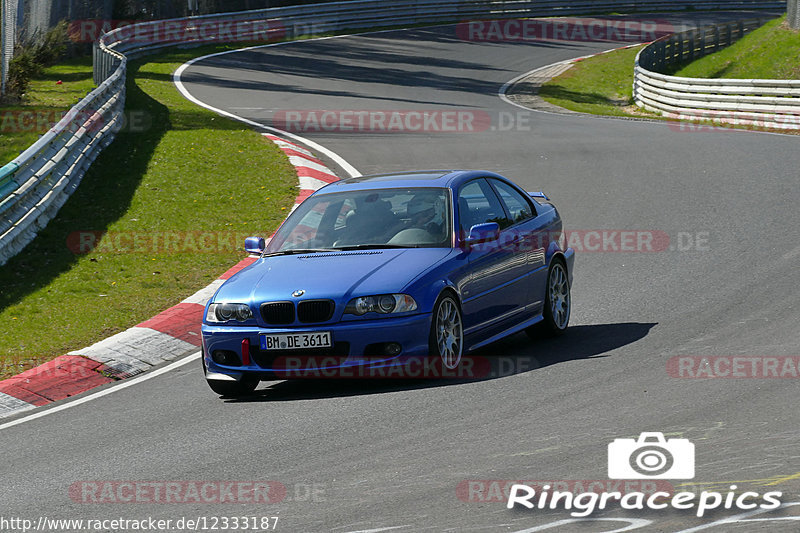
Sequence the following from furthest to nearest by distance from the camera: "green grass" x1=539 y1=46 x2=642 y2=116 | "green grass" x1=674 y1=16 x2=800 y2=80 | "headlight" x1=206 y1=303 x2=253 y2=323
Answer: "green grass" x1=674 y1=16 x2=800 y2=80, "green grass" x1=539 y1=46 x2=642 y2=116, "headlight" x1=206 y1=303 x2=253 y2=323

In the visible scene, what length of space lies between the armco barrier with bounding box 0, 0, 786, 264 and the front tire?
21.6 ft

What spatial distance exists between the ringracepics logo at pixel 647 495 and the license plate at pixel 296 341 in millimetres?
2498

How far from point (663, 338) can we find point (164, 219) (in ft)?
26.0

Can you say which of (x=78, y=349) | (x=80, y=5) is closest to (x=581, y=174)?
(x=78, y=349)

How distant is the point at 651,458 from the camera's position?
5.92m

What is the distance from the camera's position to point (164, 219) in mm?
15211

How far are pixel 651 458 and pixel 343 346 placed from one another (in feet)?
8.69

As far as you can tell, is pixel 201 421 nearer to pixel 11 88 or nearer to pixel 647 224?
pixel 647 224

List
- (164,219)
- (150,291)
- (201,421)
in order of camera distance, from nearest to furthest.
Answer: (201,421), (150,291), (164,219)

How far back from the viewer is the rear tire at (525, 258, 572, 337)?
9844 mm
